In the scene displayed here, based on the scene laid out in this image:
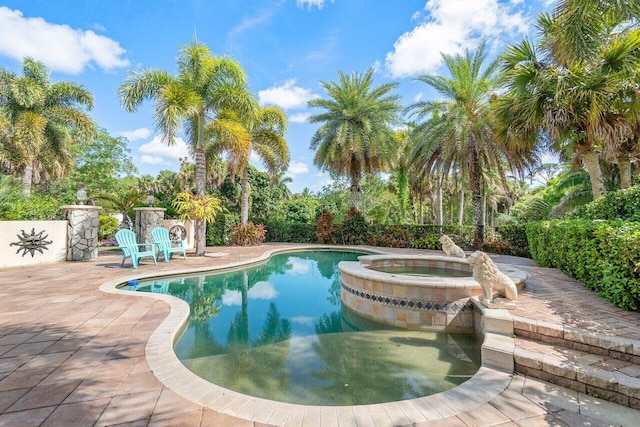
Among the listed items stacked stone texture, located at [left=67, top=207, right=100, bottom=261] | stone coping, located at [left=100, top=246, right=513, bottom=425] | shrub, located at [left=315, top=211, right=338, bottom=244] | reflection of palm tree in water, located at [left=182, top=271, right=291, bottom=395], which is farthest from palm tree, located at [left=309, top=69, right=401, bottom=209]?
stone coping, located at [left=100, top=246, right=513, bottom=425]

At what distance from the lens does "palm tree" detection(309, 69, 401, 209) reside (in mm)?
15258

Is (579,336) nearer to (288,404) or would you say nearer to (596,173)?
(288,404)

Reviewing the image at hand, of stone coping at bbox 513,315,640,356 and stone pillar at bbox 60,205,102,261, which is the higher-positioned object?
stone pillar at bbox 60,205,102,261

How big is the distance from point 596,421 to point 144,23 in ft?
46.3

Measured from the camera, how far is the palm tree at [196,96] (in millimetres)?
10383

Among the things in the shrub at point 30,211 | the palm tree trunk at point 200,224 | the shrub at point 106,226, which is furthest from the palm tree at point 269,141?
the shrub at point 30,211

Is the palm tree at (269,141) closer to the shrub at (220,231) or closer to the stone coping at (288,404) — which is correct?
the shrub at (220,231)

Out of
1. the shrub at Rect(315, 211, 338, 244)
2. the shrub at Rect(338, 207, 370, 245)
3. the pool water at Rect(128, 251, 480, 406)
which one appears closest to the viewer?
the pool water at Rect(128, 251, 480, 406)

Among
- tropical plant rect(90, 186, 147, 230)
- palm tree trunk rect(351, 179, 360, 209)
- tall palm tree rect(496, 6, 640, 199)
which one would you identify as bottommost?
tropical plant rect(90, 186, 147, 230)

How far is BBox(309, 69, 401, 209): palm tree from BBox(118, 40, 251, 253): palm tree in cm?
527

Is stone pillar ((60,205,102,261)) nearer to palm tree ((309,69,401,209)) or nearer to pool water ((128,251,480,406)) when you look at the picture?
pool water ((128,251,480,406))

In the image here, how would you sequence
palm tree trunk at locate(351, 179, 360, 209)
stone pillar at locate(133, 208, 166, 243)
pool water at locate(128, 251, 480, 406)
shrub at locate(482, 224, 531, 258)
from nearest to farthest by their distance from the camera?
pool water at locate(128, 251, 480, 406)
stone pillar at locate(133, 208, 166, 243)
shrub at locate(482, 224, 531, 258)
palm tree trunk at locate(351, 179, 360, 209)

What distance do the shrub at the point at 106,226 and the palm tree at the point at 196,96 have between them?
25.7 ft

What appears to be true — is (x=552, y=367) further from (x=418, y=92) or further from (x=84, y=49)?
(x=84, y=49)
